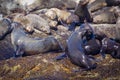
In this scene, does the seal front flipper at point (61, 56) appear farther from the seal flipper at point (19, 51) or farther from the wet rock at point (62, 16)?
the wet rock at point (62, 16)

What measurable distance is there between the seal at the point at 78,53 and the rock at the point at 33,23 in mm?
A: 1772

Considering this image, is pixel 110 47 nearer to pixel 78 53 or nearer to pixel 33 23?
pixel 78 53

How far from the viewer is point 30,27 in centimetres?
938

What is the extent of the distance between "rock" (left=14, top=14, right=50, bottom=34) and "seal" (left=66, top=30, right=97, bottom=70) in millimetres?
1772

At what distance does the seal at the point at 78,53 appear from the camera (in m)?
6.62

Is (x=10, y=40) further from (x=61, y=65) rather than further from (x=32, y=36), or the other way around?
(x=61, y=65)

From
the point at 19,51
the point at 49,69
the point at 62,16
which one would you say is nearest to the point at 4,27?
the point at 19,51

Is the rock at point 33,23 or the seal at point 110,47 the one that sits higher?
the rock at point 33,23

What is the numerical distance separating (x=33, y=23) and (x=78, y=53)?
10.4 ft

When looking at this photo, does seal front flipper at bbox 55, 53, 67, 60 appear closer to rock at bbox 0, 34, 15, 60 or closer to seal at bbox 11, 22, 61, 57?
seal at bbox 11, 22, 61, 57

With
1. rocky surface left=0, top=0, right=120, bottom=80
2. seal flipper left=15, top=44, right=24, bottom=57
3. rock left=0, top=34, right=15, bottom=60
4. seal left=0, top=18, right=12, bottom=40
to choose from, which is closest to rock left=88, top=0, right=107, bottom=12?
rocky surface left=0, top=0, right=120, bottom=80

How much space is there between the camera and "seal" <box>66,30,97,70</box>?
662 cm

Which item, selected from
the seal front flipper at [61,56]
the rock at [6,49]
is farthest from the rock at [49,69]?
the rock at [6,49]

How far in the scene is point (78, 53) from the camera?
6.90 meters
